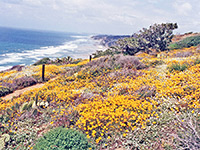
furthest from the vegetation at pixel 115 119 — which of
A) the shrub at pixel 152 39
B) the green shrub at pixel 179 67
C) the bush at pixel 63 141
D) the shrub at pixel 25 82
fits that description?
the shrub at pixel 152 39

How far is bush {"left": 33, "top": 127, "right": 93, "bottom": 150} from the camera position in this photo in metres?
4.05

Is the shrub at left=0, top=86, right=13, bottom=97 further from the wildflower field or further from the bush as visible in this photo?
the bush

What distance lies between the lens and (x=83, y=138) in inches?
175

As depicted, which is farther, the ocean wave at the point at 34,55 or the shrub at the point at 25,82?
the ocean wave at the point at 34,55

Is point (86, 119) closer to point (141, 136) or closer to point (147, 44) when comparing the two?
point (141, 136)

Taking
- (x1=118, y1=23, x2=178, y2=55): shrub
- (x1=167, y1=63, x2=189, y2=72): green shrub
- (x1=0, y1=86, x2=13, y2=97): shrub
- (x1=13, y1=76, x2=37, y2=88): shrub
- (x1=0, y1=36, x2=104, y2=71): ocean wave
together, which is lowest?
(x1=0, y1=36, x2=104, y2=71): ocean wave

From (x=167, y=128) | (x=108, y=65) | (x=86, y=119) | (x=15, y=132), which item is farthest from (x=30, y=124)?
(x=108, y=65)

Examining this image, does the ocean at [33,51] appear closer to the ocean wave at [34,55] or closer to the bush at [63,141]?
the ocean wave at [34,55]

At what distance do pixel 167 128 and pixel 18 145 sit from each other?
166 inches

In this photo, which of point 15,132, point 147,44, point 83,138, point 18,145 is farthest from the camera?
point 147,44

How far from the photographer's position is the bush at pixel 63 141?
159 inches

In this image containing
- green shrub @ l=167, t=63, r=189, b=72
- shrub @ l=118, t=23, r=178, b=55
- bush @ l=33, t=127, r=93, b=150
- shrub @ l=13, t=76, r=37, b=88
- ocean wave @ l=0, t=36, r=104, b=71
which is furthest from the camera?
ocean wave @ l=0, t=36, r=104, b=71

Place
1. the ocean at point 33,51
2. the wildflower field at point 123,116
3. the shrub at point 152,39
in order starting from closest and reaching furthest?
the wildflower field at point 123,116 < the shrub at point 152,39 < the ocean at point 33,51

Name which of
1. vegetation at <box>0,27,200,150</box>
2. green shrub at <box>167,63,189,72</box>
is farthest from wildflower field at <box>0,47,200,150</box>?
green shrub at <box>167,63,189,72</box>
